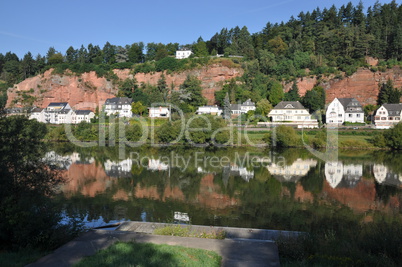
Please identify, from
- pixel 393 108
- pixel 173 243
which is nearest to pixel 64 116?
pixel 393 108

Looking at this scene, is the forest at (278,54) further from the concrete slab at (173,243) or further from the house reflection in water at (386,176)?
the concrete slab at (173,243)

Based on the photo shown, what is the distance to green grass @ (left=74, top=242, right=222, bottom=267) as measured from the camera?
6.02m

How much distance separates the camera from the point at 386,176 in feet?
73.7

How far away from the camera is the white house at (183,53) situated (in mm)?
74375

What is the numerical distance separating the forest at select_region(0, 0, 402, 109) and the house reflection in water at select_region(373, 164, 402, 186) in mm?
26782

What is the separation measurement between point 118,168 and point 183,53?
53680 mm

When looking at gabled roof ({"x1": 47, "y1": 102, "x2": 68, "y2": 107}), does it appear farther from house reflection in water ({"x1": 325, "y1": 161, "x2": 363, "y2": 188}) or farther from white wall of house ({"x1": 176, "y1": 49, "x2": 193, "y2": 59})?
house reflection in water ({"x1": 325, "y1": 161, "x2": 363, "y2": 188})

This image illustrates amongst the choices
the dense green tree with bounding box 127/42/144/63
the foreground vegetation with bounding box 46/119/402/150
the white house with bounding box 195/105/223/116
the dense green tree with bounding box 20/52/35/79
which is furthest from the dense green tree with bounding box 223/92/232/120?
the dense green tree with bounding box 20/52/35/79

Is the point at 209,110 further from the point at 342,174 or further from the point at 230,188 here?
the point at 230,188

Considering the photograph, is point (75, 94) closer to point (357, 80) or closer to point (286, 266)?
point (357, 80)

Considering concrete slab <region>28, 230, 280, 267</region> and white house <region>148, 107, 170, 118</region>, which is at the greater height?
white house <region>148, 107, 170, 118</region>

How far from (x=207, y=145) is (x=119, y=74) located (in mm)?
34967

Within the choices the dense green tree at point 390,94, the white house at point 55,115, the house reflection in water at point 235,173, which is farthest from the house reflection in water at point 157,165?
the dense green tree at point 390,94

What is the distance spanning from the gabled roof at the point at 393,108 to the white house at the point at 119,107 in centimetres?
3878
